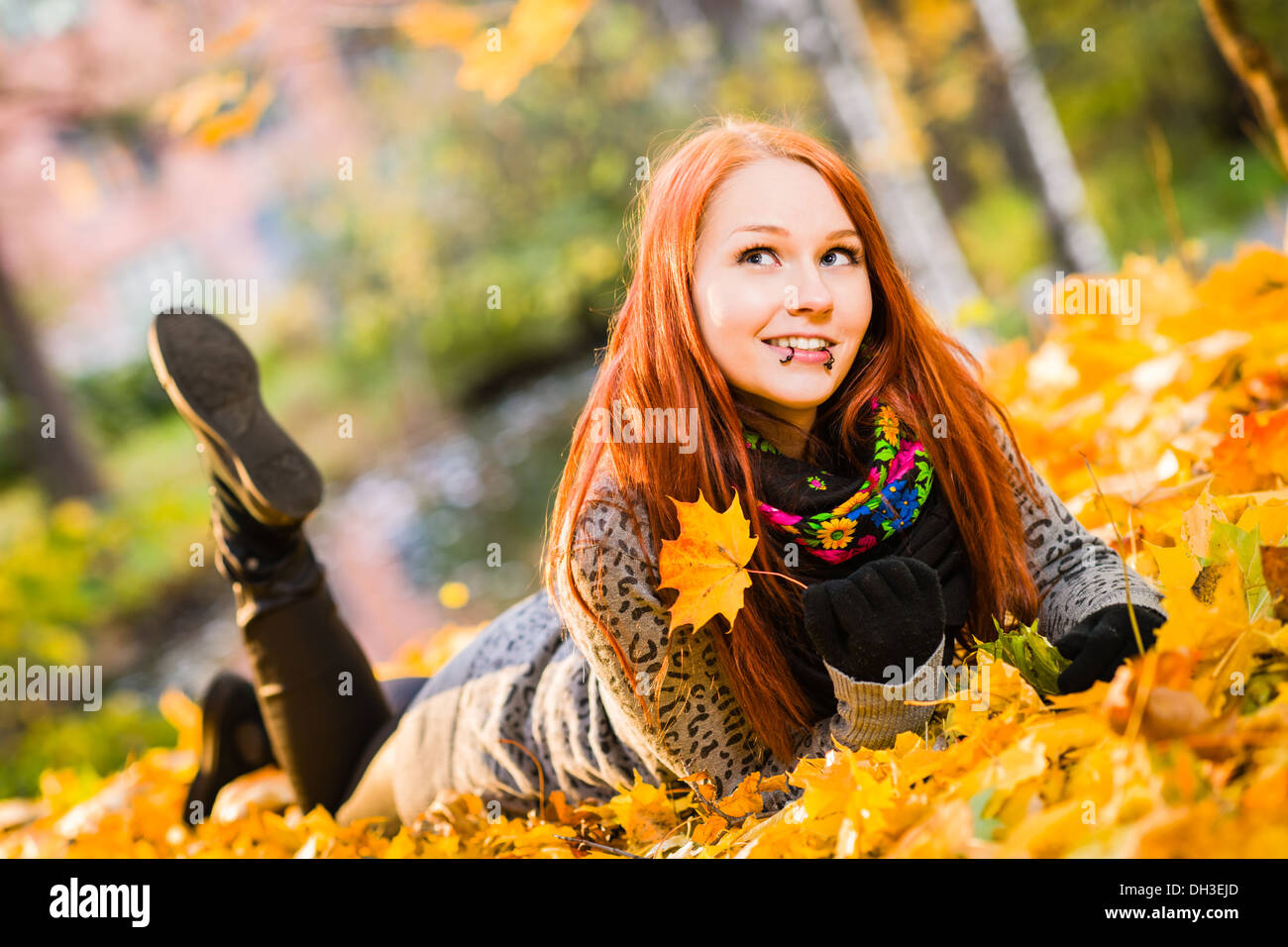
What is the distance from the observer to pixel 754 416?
141cm

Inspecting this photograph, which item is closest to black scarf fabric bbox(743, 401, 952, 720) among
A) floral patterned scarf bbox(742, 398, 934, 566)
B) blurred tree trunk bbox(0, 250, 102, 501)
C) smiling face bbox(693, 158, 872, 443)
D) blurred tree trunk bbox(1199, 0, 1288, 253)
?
floral patterned scarf bbox(742, 398, 934, 566)

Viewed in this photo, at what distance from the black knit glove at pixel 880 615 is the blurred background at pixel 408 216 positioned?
5801 millimetres

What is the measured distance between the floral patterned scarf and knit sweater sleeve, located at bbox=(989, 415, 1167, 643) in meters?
0.20

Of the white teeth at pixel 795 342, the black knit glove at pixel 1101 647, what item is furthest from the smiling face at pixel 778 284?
the black knit glove at pixel 1101 647

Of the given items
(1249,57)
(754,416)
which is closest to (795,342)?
(754,416)

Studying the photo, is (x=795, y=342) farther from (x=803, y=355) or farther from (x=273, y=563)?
(x=273, y=563)

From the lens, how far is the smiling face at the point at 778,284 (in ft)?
4.42

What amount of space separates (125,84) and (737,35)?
6.27 meters

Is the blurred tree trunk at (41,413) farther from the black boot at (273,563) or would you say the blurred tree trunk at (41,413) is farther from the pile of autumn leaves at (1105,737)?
the black boot at (273,563)

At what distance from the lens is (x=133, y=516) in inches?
278

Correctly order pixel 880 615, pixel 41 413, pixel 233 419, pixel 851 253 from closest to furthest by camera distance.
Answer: pixel 880 615
pixel 851 253
pixel 233 419
pixel 41 413

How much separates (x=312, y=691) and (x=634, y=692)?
94 centimetres

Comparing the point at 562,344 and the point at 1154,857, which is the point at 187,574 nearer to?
the point at 562,344
